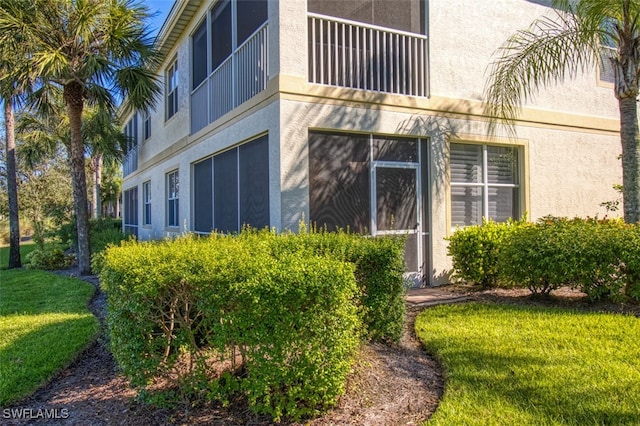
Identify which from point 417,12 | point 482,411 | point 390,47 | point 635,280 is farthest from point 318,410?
point 417,12

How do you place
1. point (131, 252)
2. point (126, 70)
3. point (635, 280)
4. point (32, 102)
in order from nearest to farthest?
point (131, 252), point (635, 280), point (126, 70), point (32, 102)

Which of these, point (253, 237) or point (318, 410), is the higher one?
point (253, 237)

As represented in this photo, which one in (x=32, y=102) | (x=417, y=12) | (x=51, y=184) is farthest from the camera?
(x=51, y=184)

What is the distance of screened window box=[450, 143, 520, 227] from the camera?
920 cm

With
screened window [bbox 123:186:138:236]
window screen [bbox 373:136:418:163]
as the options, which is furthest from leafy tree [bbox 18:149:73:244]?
window screen [bbox 373:136:418:163]

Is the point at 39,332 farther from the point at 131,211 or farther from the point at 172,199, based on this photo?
the point at 131,211

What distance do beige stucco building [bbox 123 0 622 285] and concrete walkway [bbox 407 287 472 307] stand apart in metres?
0.46

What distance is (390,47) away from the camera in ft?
27.3

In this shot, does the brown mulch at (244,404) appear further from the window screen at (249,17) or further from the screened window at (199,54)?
the screened window at (199,54)

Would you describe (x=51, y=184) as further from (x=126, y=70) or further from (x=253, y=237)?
(x=253, y=237)

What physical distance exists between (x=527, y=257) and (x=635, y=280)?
1.50 metres

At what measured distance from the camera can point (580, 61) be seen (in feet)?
29.5

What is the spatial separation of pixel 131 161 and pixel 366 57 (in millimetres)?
16407

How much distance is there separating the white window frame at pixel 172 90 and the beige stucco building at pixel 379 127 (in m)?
2.44
